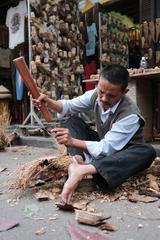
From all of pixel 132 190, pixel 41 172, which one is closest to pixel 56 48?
pixel 41 172

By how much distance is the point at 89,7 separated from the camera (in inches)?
252

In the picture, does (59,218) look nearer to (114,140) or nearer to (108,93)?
(114,140)

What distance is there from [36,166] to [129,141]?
692 mm

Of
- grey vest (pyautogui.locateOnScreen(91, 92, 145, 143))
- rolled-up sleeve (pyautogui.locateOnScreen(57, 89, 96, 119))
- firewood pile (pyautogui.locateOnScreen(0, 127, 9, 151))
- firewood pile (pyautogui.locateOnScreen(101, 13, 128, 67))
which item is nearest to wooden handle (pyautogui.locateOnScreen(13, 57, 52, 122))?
rolled-up sleeve (pyautogui.locateOnScreen(57, 89, 96, 119))

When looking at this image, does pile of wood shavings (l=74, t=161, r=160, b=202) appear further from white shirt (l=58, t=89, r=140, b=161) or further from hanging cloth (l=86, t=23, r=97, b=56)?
hanging cloth (l=86, t=23, r=97, b=56)

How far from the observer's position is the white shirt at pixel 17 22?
6609 millimetres

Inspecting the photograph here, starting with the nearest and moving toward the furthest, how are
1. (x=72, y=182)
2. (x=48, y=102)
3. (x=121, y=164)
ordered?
(x=72, y=182), (x=121, y=164), (x=48, y=102)

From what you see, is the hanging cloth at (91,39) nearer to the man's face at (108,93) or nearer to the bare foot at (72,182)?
the man's face at (108,93)

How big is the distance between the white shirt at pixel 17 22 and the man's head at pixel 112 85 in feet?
14.7

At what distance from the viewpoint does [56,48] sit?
5977 mm

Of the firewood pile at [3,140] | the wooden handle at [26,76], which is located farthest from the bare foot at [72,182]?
the firewood pile at [3,140]

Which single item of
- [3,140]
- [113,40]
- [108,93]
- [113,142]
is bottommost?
[3,140]

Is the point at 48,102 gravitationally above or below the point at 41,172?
above

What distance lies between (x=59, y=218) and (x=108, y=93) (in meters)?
0.90
